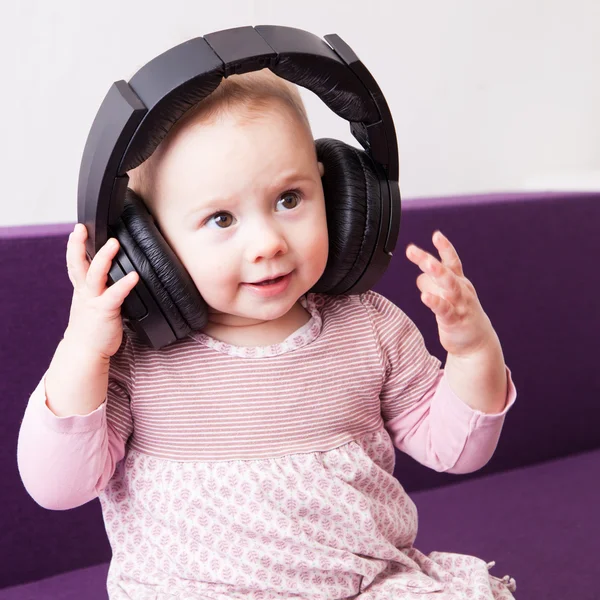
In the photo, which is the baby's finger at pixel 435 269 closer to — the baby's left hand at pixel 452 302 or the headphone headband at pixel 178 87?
the baby's left hand at pixel 452 302

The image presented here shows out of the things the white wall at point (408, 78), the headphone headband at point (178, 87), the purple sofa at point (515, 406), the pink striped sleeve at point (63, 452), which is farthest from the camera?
the white wall at point (408, 78)

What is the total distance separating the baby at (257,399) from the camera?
0.88m

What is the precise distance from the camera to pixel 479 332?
0.95m

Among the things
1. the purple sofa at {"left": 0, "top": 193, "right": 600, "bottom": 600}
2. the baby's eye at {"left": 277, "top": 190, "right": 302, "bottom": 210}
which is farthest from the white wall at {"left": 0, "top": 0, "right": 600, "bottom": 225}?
the baby's eye at {"left": 277, "top": 190, "right": 302, "bottom": 210}

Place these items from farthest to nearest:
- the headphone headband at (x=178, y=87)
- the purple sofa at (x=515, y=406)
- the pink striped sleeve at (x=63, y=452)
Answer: the purple sofa at (x=515, y=406) → the pink striped sleeve at (x=63, y=452) → the headphone headband at (x=178, y=87)

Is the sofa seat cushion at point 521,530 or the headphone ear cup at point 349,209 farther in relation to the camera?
the sofa seat cushion at point 521,530

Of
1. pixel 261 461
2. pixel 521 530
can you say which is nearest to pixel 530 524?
pixel 521 530

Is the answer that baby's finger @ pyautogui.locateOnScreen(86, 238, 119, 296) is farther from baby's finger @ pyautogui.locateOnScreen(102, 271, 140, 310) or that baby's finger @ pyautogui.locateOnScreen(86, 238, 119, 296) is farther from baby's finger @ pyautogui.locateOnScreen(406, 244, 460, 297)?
baby's finger @ pyautogui.locateOnScreen(406, 244, 460, 297)

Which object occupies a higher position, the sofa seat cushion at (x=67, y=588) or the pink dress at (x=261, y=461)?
the pink dress at (x=261, y=461)

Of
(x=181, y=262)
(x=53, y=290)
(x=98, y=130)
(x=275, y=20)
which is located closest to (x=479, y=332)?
(x=181, y=262)

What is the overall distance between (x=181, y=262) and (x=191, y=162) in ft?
0.33

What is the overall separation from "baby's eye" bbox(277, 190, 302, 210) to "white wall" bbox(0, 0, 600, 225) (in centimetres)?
67

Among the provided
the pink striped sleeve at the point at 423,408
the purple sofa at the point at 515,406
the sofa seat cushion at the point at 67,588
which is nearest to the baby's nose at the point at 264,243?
the pink striped sleeve at the point at 423,408

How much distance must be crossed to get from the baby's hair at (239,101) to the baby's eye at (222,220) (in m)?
0.07
